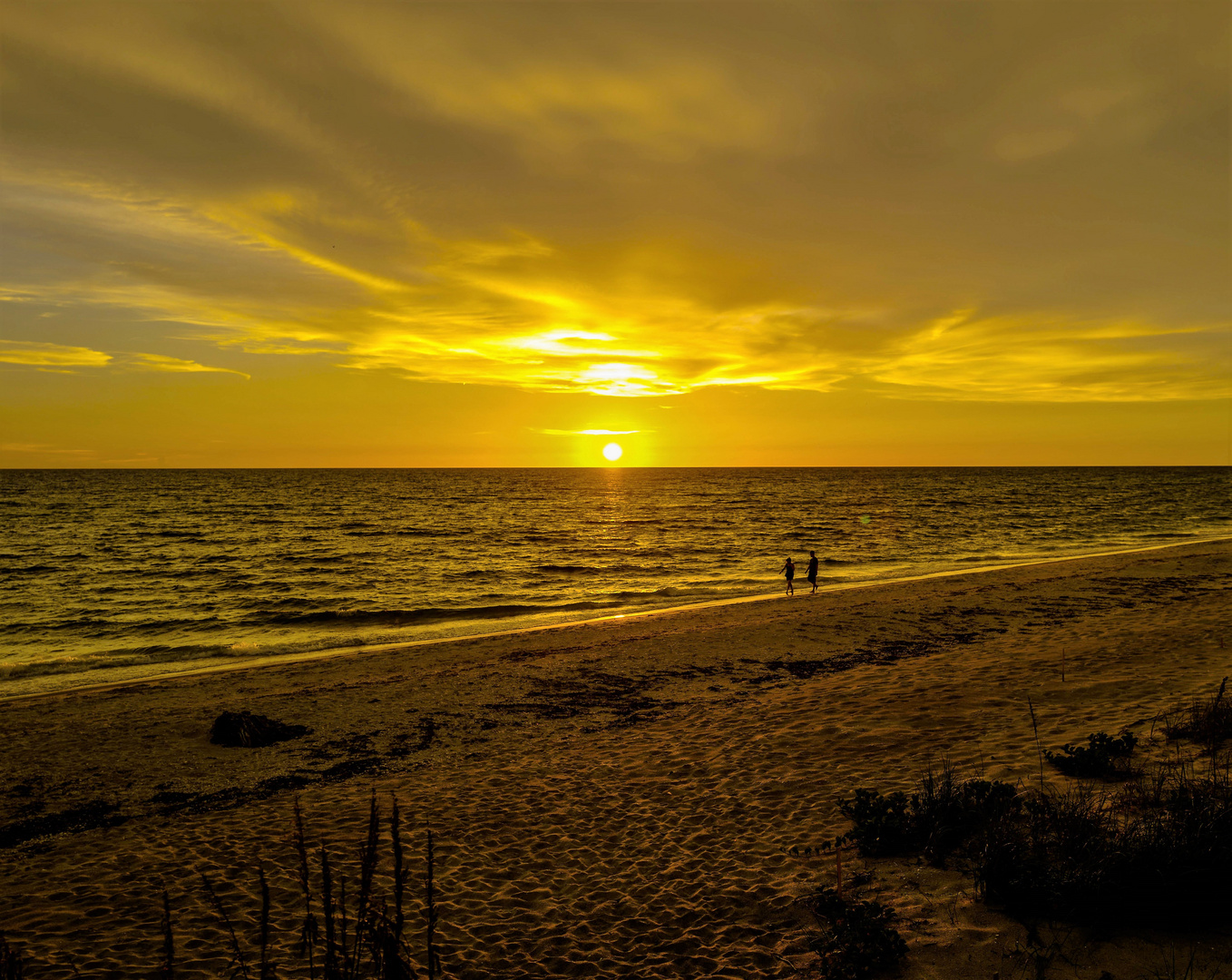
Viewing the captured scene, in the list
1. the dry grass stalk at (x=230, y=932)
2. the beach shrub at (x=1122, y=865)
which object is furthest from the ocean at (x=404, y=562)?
the beach shrub at (x=1122, y=865)

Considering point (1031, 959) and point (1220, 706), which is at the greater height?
Result: point (1220, 706)

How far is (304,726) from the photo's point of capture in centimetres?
1252

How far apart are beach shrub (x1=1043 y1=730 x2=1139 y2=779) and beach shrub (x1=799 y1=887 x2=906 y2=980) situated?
3486 mm

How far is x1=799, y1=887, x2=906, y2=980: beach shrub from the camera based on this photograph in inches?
195

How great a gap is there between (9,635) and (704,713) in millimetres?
23713

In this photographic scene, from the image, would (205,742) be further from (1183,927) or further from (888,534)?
(888,534)

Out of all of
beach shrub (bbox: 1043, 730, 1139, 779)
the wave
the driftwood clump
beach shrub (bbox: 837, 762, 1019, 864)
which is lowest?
the wave

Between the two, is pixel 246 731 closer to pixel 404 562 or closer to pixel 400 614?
pixel 400 614

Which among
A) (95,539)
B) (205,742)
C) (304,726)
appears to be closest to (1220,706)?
(304,726)

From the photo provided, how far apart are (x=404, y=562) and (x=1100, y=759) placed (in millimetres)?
36796

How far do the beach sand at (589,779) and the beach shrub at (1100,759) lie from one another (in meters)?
0.32

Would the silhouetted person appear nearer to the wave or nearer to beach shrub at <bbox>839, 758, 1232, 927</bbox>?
the wave

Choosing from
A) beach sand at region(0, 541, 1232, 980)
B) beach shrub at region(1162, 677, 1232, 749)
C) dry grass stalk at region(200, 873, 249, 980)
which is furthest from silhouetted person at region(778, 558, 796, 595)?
dry grass stalk at region(200, 873, 249, 980)

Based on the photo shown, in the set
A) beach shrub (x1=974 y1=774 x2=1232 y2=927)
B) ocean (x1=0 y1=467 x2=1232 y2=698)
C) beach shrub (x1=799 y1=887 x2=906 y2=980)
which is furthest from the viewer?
ocean (x1=0 y1=467 x2=1232 y2=698)
